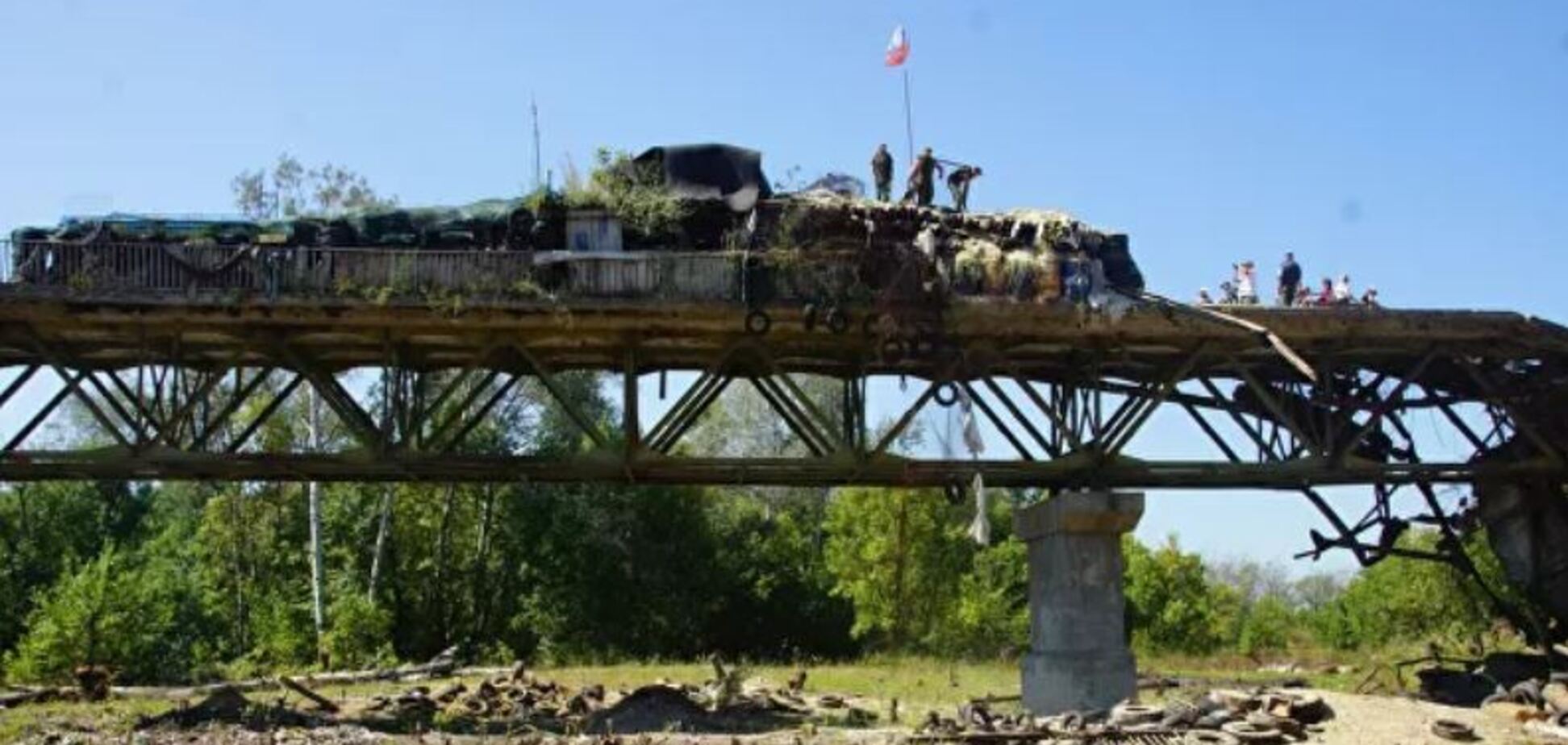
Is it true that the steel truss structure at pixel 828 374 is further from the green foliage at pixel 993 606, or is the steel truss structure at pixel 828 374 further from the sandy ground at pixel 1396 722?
the green foliage at pixel 993 606

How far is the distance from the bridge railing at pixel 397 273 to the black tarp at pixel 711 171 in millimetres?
1333

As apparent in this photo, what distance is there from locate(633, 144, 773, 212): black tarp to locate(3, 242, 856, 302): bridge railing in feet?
4.37

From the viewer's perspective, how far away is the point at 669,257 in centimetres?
2109

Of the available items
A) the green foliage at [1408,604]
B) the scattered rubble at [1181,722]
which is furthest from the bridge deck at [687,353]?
the green foliage at [1408,604]

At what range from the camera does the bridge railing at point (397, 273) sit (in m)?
20.4

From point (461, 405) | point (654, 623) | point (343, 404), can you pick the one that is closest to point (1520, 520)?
point (461, 405)

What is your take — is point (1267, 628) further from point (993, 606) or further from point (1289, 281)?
point (1289, 281)

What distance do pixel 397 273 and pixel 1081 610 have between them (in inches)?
441

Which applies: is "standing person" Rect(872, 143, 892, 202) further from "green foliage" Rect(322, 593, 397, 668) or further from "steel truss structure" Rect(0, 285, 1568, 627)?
"green foliage" Rect(322, 593, 397, 668)

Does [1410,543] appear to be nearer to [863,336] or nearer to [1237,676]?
[1237,676]

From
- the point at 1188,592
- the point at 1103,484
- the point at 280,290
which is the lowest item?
the point at 1188,592

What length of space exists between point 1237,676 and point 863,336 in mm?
14916

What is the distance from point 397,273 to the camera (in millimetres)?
20609

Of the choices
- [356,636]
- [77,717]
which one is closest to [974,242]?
[77,717]
